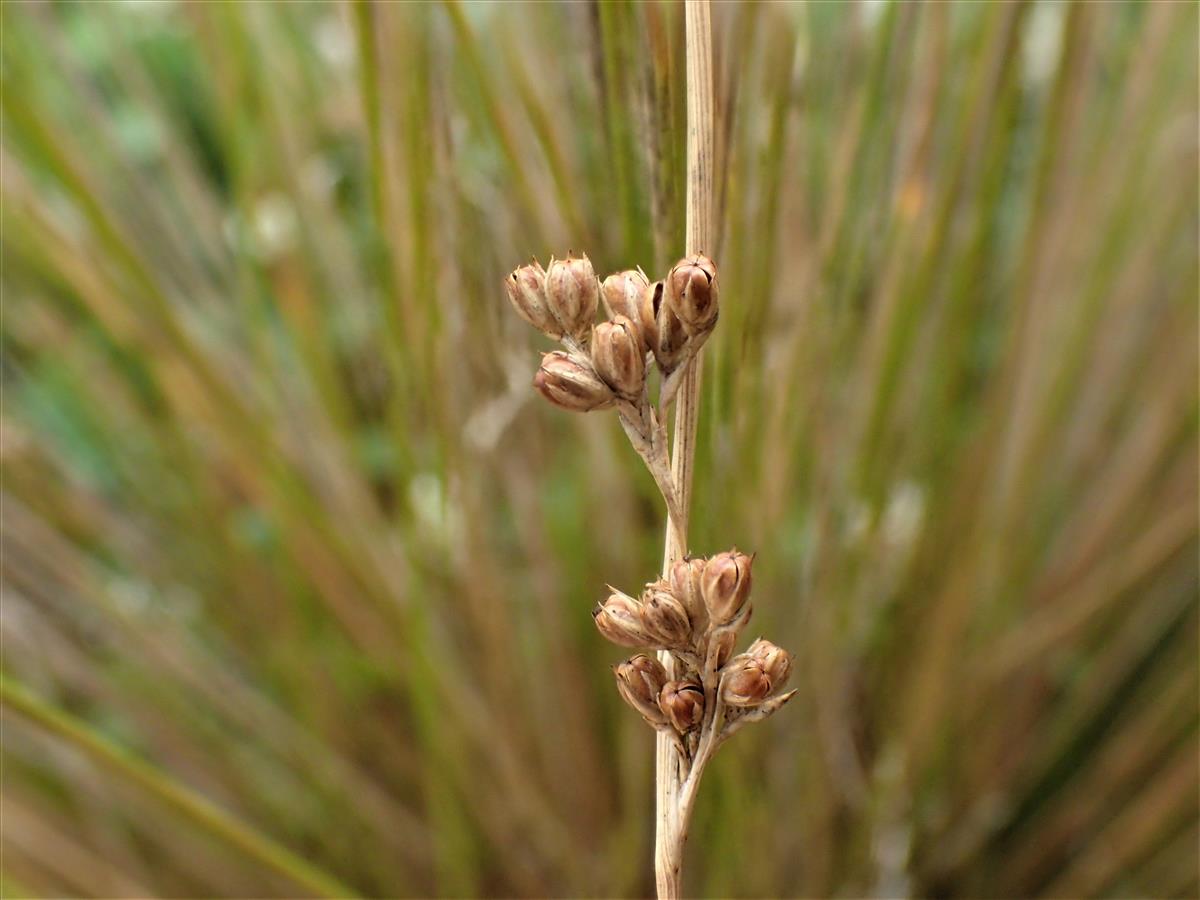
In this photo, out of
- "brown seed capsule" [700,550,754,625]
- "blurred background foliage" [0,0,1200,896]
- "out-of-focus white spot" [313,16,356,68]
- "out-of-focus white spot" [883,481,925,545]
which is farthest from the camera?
"out-of-focus white spot" [313,16,356,68]

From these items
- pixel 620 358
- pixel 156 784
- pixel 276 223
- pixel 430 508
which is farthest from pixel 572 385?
pixel 276 223

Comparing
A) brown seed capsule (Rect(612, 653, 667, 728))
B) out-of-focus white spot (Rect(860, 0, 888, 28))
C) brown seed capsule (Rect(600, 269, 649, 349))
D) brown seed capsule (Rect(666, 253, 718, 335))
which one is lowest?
brown seed capsule (Rect(612, 653, 667, 728))

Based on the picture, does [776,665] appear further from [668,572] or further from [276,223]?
[276,223]

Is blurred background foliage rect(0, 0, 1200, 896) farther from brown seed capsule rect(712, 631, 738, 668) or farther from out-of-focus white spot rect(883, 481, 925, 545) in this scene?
brown seed capsule rect(712, 631, 738, 668)

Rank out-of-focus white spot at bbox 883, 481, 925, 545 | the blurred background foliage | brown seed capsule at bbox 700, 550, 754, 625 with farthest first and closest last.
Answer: out-of-focus white spot at bbox 883, 481, 925, 545 < the blurred background foliage < brown seed capsule at bbox 700, 550, 754, 625

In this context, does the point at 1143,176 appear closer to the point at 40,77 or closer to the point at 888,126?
the point at 888,126

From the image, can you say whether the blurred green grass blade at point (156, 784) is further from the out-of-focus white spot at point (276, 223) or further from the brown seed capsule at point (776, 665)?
the out-of-focus white spot at point (276, 223)

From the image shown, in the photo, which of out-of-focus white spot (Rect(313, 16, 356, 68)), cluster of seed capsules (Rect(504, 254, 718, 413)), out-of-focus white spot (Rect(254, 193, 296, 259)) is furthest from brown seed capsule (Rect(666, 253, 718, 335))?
out-of-focus white spot (Rect(313, 16, 356, 68))

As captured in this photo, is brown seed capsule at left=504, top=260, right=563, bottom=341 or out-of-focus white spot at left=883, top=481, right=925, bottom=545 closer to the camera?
brown seed capsule at left=504, top=260, right=563, bottom=341
